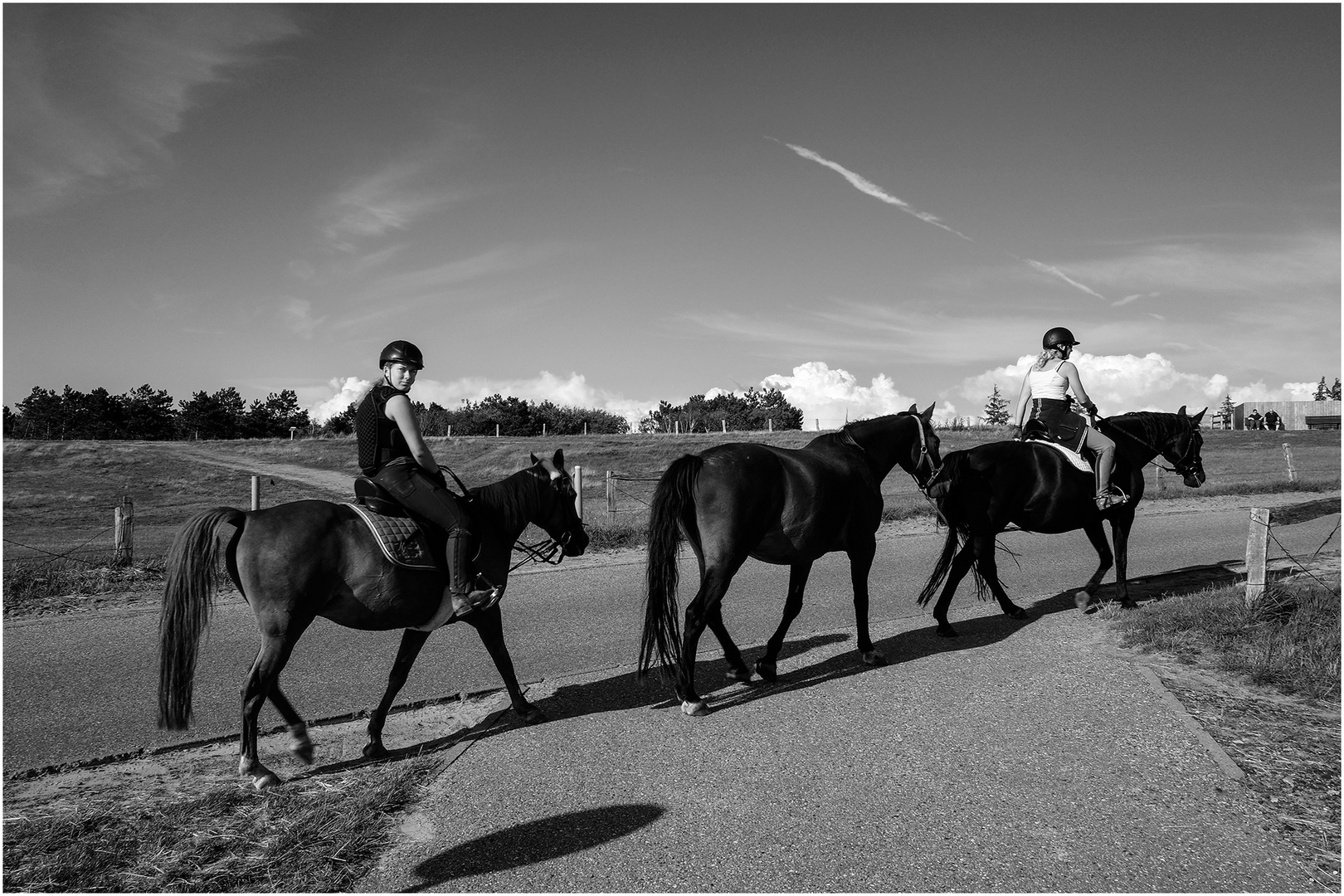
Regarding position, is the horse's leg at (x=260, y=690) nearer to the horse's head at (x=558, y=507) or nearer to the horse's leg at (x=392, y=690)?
the horse's leg at (x=392, y=690)

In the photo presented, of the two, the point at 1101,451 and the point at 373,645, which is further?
the point at 1101,451

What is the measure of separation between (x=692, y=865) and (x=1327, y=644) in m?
6.34

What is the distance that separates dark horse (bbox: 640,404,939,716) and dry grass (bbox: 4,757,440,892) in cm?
219

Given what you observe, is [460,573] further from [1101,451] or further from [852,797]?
[1101,451]

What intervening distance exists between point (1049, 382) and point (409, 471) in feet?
24.2

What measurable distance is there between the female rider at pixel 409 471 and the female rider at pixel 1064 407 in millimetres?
6930

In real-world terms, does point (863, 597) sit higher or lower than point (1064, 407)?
lower

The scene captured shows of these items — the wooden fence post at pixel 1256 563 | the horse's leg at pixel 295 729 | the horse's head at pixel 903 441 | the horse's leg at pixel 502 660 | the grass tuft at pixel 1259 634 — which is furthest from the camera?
the wooden fence post at pixel 1256 563

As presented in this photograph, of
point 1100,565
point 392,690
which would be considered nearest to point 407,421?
point 392,690

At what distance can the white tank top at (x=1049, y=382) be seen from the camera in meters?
9.20

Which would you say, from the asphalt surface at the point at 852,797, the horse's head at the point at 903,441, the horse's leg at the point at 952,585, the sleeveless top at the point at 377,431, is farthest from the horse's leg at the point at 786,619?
the sleeveless top at the point at 377,431

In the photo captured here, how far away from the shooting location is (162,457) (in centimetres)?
4122

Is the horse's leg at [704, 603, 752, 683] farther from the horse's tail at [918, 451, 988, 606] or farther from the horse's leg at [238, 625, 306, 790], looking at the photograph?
the horse's leg at [238, 625, 306, 790]

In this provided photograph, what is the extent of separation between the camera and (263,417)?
260ft
